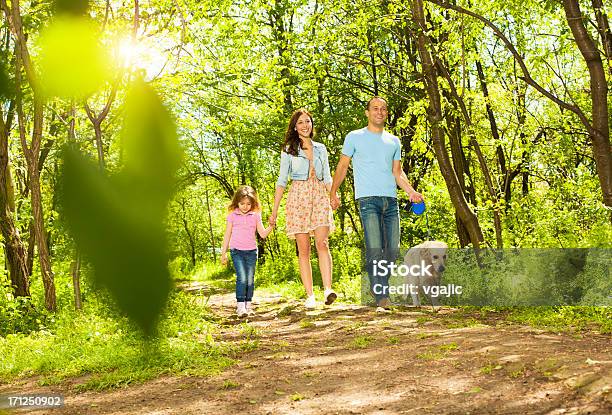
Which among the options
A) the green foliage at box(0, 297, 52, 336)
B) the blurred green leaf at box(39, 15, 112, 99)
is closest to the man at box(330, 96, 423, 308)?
the green foliage at box(0, 297, 52, 336)

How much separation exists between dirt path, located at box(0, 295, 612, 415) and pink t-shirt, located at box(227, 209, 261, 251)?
2100mm

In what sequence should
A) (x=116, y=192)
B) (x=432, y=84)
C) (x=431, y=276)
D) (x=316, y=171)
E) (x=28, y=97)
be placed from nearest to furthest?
(x=116, y=192)
(x=28, y=97)
(x=316, y=171)
(x=431, y=276)
(x=432, y=84)

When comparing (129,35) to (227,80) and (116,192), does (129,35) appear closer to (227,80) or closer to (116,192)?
(116,192)

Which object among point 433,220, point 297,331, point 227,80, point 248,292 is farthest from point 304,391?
point 227,80

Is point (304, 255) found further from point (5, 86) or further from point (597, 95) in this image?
point (5, 86)

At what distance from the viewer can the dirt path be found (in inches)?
160

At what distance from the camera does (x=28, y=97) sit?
64 cm

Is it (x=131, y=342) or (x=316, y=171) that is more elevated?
(x=316, y=171)

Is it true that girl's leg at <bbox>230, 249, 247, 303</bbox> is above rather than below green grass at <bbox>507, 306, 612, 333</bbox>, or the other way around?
above

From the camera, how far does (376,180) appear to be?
791 centimetres

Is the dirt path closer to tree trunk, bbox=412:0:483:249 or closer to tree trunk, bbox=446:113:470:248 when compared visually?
tree trunk, bbox=412:0:483:249

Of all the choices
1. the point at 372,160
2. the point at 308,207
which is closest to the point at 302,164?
the point at 308,207

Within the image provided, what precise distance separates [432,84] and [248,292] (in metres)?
3.83

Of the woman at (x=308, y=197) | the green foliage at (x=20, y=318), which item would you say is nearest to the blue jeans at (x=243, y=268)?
the woman at (x=308, y=197)
